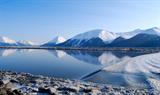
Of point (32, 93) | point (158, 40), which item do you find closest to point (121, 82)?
point (32, 93)

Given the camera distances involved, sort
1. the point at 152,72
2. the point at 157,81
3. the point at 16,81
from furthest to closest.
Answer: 1. the point at 152,72
2. the point at 157,81
3. the point at 16,81

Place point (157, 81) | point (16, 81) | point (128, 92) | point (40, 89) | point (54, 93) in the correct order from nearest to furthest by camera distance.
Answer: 1. point (54, 93)
2. point (40, 89)
3. point (128, 92)
4. point (16, 81)
5. point (157, 81)

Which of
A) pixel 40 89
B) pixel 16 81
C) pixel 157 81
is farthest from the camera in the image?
pixel 157 81

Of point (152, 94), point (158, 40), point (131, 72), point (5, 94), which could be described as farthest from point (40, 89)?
point (158, 40)

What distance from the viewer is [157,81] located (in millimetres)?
25797

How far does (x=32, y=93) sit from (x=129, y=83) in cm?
1095

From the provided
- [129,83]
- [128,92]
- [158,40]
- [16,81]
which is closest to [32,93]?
[16,81]

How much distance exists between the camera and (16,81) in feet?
71.1

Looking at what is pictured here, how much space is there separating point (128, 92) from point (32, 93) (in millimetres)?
6233

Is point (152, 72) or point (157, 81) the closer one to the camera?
point (157, 81)

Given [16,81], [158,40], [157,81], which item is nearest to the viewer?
[16,81]

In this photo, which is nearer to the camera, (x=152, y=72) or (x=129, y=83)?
(x=129, y=83)

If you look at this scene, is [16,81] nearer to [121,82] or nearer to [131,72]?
[121,82]

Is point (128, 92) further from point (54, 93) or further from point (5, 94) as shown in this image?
point (5, 94)
